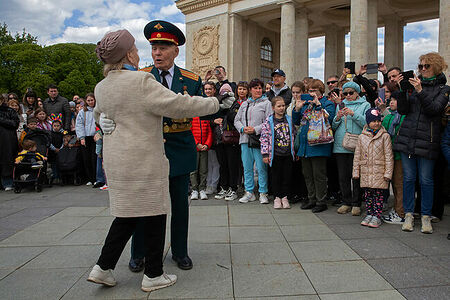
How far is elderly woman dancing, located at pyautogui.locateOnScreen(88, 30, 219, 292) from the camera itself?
2582mm

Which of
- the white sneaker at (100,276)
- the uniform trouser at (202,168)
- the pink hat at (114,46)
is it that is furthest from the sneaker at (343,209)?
the pink hat at (114,46)

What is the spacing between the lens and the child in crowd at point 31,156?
821 centimetres

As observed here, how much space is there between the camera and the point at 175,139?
3184 millimetres

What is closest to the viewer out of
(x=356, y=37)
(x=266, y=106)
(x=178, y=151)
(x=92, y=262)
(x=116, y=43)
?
(x=116, y=43)

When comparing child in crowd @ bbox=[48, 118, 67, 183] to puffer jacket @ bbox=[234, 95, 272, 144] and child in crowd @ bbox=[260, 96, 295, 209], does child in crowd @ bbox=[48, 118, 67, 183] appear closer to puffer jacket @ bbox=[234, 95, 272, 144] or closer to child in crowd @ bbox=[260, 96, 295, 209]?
puffer jacket @ bbox=[234, 95, 272, 144]

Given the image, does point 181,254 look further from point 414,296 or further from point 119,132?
point 414,296

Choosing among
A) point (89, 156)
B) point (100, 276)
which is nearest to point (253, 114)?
point (100, 276)

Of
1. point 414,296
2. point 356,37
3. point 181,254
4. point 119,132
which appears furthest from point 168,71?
point 356,37

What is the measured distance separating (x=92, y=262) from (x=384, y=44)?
87.6 feet

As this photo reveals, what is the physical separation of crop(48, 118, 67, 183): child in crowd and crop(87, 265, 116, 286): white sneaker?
24.2 ft

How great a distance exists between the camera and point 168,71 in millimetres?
3262

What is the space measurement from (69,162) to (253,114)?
210 inches

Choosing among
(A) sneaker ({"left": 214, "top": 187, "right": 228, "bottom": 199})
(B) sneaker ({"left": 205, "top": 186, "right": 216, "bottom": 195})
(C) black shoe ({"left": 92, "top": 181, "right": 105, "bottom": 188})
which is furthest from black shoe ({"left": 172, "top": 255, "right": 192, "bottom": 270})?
(C) black shoe ({"left": 92, "top": 181, "right": 105, "bottom": 188})

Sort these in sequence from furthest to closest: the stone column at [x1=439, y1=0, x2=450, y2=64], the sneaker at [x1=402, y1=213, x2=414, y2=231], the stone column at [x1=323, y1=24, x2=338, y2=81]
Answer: the stone column at [x1=323, y1=24, x2=338, y2=81] < the stone column at [x1=439, y1=0, x2=450, y2=64] < the sneaker at [x1=402, y1=213, x2=414, y2=231]
